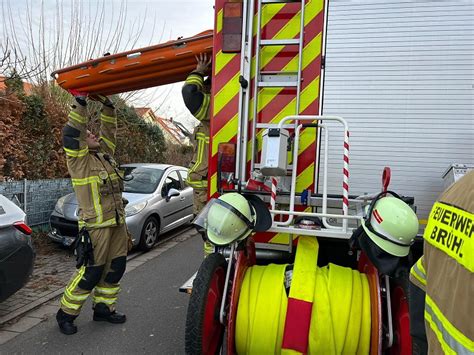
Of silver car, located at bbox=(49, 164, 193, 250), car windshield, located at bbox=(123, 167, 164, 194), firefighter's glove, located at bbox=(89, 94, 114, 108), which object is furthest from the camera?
car windshield, located at bbox=(123, 167, 164, 194)

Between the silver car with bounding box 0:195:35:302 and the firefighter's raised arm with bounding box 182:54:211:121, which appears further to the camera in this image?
the silver car with bounding box 0:195:35:302

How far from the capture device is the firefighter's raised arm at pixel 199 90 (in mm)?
3557

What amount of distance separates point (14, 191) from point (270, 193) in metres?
5.49

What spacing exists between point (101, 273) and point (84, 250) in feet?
1.03

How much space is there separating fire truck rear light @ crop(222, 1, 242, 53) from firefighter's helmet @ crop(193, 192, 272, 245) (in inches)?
49.4

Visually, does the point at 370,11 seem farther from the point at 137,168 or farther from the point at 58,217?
the point at 137,168

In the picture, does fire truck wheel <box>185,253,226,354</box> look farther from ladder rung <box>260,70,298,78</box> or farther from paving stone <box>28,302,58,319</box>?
paving stone <box>28,302,58,319</box>

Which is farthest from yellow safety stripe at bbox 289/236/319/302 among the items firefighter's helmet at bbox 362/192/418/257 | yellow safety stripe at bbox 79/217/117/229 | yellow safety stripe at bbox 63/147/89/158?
yellow safety stripe at bbox 63/147/89/158

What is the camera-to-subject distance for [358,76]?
290 centimetres

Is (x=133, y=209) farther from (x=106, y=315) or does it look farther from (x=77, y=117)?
(x=77, y=117)

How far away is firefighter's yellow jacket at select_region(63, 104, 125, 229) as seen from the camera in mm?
3811

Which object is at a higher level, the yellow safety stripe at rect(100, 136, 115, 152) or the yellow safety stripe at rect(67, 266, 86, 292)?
the yellow safety stripe at rect(100, 136, 115, 152)

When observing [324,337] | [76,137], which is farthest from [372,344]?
[76,137]

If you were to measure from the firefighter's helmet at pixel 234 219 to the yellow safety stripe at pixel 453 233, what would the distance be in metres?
1.24
